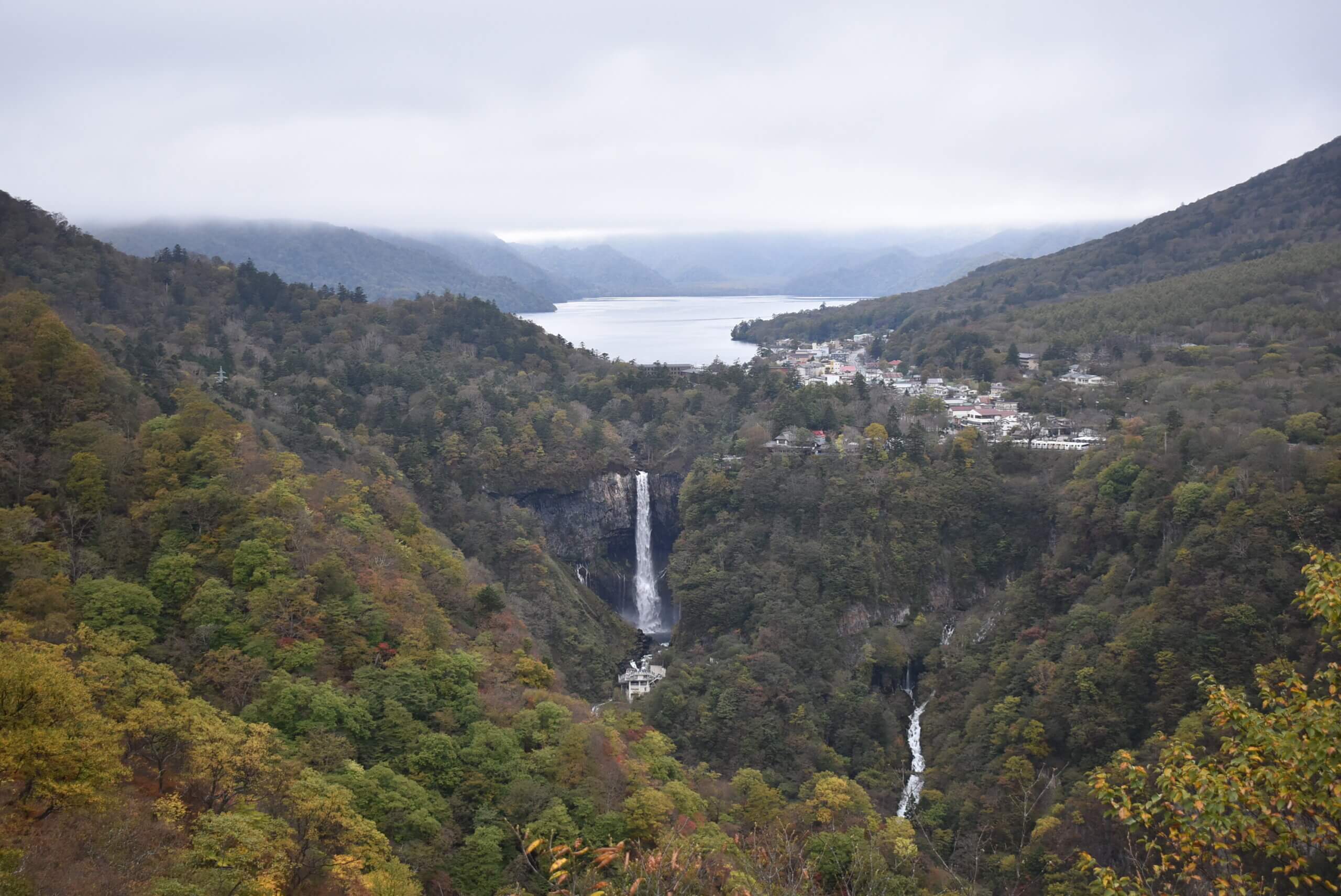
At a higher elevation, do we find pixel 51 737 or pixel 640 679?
pixel 51 737

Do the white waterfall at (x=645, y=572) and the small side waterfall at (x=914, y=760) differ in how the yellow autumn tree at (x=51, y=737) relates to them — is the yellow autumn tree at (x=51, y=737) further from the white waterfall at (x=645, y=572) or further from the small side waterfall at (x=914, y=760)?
the white waterfall at (x=645, y=572)

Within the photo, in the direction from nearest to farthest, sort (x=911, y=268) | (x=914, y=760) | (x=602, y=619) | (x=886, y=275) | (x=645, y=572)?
1. (x=914, y=760)
2. (x=602, y=619)
3. (x=645, y=572)
4. (x=886, y=275)
5. (x=911, y=268)

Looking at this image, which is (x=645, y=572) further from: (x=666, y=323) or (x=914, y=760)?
(x=666, y=323)

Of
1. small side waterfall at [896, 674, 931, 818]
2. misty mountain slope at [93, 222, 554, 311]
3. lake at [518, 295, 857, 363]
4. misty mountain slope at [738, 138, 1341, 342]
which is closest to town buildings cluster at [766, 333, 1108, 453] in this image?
lake at [518, 295, 857, 363]

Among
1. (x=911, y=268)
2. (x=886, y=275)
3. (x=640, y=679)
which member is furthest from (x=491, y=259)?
(x=640, y=679)

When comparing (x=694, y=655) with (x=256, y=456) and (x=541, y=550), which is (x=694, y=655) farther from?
(x=256, y=456)

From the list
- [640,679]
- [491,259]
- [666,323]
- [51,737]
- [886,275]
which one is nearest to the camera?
[51,737]
